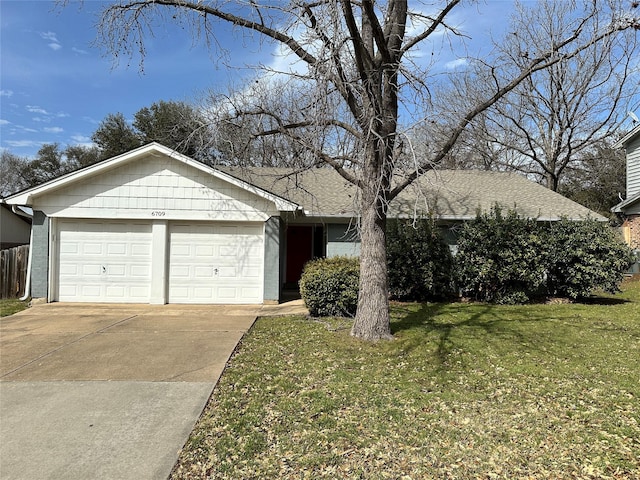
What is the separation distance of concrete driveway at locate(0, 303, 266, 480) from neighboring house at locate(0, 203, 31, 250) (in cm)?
980

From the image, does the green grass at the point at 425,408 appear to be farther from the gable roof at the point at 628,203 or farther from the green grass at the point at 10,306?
the gable roof at the point at 628,203

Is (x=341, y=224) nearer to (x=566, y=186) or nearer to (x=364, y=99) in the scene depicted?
(x=364, y=99)

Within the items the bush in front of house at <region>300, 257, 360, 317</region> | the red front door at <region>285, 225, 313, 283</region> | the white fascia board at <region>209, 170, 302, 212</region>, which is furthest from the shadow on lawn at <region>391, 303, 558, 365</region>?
the red front door at <region>285, 225, 313, 283</region>

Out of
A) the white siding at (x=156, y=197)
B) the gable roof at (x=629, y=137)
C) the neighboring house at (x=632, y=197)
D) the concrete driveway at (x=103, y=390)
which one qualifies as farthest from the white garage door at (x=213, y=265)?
the gable roof at (x=629, y=137)

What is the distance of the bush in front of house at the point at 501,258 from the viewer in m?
10.8

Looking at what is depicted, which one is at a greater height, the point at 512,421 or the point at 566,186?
the point at 566,186

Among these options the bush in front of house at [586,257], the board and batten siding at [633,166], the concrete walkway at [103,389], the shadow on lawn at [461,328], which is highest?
the board and batten siding at [633,166]

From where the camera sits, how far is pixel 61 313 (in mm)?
9625

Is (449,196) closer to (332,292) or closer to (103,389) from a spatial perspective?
(332,292)

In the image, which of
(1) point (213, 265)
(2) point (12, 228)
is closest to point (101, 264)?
(1) point (213, 265)

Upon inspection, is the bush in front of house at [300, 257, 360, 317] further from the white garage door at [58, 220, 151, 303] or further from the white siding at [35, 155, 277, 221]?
the white garage door at [58, 220, 151, 303]

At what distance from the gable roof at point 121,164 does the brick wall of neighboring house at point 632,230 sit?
53.9ft

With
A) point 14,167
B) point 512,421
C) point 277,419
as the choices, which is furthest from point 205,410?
point 14,167

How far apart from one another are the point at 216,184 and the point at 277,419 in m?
8.04
